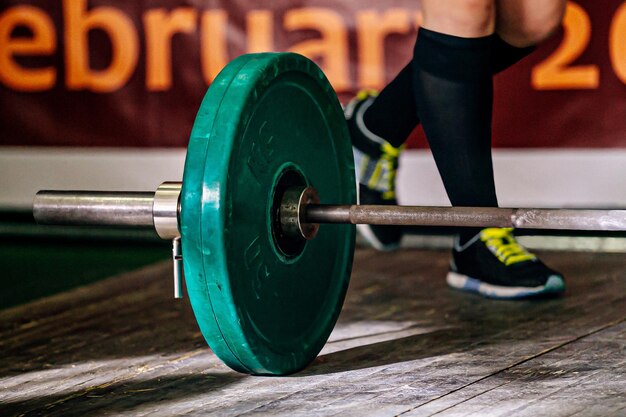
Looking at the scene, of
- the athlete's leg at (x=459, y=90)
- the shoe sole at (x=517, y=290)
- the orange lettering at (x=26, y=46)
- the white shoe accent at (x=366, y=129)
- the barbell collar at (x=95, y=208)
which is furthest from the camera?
the orange lettering at (x=26, y=46)

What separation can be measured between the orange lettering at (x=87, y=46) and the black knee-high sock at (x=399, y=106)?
0.93 metres

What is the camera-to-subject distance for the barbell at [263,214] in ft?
3.67

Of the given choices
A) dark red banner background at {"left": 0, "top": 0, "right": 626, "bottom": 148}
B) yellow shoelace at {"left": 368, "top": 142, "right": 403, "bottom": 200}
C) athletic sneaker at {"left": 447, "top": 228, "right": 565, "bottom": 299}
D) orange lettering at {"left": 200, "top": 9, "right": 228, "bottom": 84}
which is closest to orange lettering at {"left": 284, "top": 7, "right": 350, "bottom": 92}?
dark red banner background at {"left": 0, "top": 0, "right": 626, "bottom": 148}

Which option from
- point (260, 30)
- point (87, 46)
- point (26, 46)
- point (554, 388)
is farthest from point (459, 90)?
point (26, 46)

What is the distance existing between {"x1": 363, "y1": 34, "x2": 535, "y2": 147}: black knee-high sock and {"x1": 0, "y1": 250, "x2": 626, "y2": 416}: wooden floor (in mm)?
304

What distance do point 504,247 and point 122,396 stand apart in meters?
0.79

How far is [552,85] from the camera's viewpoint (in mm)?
2340

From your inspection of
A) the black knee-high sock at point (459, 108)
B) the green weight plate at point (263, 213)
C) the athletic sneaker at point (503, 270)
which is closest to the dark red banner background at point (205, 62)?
the athletic sneaker at point (503, 270)

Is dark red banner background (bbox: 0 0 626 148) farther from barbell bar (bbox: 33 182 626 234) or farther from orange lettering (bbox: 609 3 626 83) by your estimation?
barbell bar (bbox: 33 182 626 234)

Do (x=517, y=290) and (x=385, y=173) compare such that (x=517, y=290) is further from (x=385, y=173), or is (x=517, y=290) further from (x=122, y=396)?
(x=122, y=396)

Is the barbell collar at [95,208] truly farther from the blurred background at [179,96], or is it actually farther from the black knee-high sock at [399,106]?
the blurred background at [179,96]

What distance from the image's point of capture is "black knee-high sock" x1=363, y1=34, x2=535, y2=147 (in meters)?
1.72

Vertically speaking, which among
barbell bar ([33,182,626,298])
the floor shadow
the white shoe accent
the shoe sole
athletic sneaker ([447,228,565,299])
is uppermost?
the white shoe accent

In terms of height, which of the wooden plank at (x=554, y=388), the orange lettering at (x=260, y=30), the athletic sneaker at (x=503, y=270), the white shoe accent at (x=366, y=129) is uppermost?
the orange lettering at (x=260, y=30)
